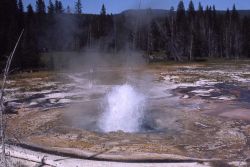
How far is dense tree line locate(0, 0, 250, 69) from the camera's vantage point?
37406 mm

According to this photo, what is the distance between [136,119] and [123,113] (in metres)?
0.81

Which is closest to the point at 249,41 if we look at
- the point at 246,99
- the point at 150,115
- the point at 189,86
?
the point at 189,86

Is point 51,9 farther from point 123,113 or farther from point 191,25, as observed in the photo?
point 123,113

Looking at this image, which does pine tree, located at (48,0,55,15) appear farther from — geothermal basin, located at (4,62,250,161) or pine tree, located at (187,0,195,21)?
geothermal basin, located at (4,62,250,161)

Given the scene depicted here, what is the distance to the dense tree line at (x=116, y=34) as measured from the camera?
3741cm

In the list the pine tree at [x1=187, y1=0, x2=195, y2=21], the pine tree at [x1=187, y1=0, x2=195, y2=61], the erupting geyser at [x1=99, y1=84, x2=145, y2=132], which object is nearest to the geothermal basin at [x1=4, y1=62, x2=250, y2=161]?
the erupting geyser at [x1=99, y1=84, x2=145, y2=132]

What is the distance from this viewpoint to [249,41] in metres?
59.3

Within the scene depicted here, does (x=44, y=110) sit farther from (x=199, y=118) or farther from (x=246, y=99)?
(x=246, y=99)

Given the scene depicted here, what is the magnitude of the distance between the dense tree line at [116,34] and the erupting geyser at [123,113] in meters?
A: 10.1

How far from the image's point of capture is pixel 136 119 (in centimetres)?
1413

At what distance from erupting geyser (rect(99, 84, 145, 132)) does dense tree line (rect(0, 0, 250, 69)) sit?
10.1m

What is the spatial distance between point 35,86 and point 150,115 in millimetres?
10731

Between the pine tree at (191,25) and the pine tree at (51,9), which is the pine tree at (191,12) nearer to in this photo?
the pine tree at (191,25)

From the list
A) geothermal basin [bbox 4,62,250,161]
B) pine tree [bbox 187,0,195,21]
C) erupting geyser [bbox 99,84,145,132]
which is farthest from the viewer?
pine tree [bbox 187,0,195,21]
